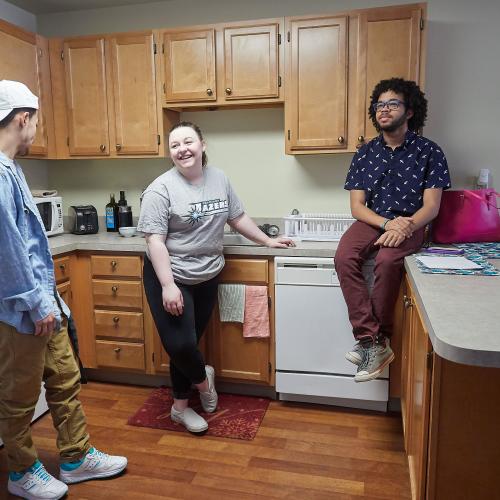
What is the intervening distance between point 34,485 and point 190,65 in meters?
2.22

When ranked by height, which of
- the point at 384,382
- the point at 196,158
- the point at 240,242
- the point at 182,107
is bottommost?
the point at 384,382

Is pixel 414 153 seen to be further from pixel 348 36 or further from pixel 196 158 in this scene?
pixel 196 158

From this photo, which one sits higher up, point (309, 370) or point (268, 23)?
point (268, 23)

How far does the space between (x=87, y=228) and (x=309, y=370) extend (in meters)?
1.65

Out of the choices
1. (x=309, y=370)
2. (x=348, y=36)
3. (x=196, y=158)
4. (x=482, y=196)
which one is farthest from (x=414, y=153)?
(x=309, y=370)

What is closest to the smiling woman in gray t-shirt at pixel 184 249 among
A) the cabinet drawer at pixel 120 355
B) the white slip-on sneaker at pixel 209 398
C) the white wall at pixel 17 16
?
the white slip-on sneaker at pixel 209 398

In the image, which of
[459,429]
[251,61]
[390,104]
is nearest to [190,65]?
[251,61]

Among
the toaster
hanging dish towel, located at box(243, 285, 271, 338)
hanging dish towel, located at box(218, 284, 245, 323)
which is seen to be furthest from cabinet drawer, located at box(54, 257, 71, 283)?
hanging dish towel, located at box(243, 285, 271, 338)

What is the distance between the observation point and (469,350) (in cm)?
107

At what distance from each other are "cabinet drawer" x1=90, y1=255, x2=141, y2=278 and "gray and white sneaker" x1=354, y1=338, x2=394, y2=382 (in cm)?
133

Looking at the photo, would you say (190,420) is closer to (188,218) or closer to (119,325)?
(119,325)

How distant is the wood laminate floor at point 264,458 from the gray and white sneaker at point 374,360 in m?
0.39

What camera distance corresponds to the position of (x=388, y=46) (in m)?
2.59

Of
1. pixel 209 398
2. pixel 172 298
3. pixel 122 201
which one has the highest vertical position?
pixel 122 201
